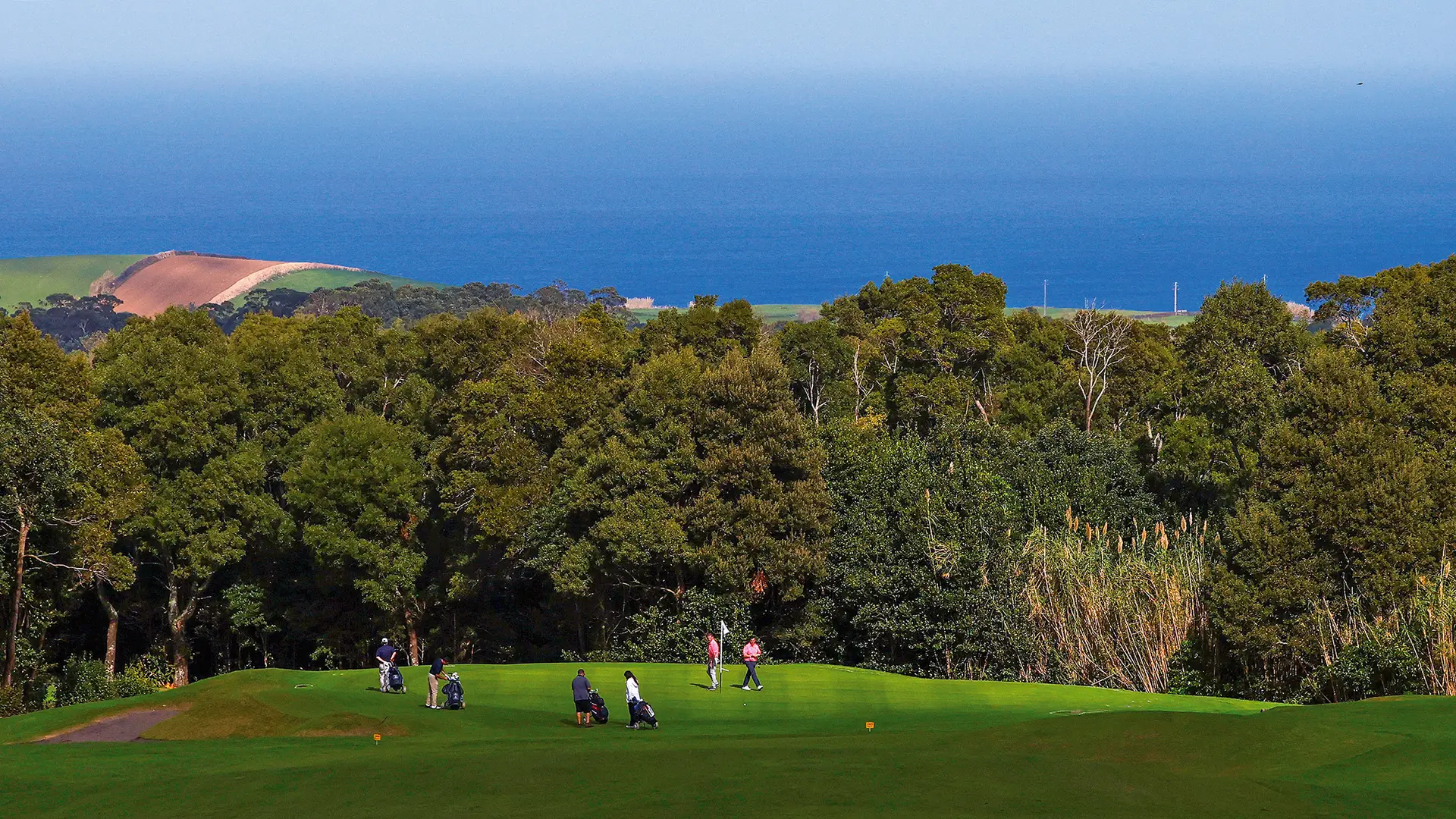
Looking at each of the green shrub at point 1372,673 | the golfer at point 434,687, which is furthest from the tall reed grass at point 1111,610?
the golfer at point 434,687

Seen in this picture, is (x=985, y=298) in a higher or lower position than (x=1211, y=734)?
higher

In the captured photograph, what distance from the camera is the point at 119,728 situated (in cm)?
3194

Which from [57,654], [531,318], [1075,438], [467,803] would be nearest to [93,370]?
[57,654]

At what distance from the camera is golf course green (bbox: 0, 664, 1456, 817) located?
22.8 metres

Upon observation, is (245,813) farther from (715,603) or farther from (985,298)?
(985,298)

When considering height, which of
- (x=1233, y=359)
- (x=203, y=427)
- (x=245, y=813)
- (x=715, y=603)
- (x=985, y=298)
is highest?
(x=985, y=298)

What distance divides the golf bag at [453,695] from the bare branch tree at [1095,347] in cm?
4287

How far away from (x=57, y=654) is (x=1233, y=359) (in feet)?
166

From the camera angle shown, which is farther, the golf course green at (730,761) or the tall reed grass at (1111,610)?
the tall reed grass at (1111,610)

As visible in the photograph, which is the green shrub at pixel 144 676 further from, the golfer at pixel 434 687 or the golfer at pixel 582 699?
the golfer at pixel 582 699

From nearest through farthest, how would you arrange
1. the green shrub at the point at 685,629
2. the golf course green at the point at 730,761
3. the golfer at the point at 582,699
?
the golf course green at the point at 730,761
the golfer at the point at 582,699
the green shrub at the point at 685,629

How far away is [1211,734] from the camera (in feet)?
89.7

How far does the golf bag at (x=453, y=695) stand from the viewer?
3588 centimetres

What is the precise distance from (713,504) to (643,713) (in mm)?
18684
